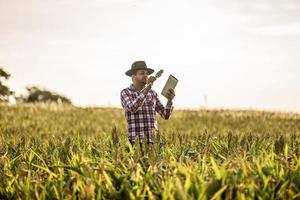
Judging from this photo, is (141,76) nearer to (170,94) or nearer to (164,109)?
(170,94)

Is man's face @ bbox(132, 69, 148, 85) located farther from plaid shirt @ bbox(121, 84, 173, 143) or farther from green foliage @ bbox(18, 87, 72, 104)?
green foliage @ bbox(18, 87, 72, 104)

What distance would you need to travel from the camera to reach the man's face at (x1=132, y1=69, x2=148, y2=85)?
26.6 feet

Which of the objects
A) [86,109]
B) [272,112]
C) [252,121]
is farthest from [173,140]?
[272,112]

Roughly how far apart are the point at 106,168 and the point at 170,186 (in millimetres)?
1006

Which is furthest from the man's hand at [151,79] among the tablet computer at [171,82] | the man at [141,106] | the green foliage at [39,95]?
the green foliage at [39,95]

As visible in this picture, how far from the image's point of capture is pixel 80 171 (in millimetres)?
5094

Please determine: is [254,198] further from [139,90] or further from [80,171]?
[139,90]

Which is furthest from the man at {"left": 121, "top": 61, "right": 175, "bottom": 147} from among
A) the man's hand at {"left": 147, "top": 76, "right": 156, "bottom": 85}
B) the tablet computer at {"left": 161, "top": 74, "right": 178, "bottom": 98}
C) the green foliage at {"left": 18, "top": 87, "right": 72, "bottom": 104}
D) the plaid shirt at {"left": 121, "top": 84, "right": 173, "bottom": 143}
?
the green foliage at {"left": 18, "top": 87, "right": 72, "bottom": 104}

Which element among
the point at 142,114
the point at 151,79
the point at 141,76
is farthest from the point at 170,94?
the point at 142,114

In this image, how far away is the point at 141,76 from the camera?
8.13m

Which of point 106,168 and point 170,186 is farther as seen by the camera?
point 106,168

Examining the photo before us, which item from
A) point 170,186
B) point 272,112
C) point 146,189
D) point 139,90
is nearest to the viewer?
point 170,186

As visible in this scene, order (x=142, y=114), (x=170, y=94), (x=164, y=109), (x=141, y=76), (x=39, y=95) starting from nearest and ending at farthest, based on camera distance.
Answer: (x=170, y=94)
(x=141, y=76)
(x=142, y=114)
(x=164, y=109)
(x=39, y=95)

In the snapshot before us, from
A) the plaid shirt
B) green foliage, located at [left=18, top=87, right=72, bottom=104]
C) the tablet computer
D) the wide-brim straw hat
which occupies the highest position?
green foliage, located at [left=18, top=87, right=72, bottom=104]
